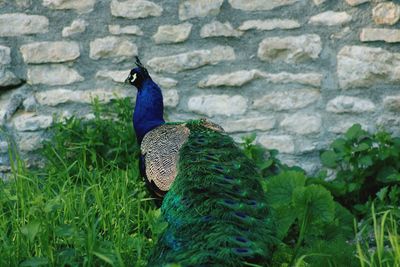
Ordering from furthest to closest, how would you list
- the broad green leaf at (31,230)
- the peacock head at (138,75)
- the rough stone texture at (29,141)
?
1. the rough stone texture at (29,141)
2. the peacock head at (138,75)
3. the broad green leaf at (31,230)

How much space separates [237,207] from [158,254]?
0.32m

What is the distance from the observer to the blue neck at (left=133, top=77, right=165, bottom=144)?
3.97 metres

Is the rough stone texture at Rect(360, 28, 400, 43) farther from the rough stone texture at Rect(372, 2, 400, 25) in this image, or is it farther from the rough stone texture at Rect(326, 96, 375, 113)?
the rough stone texture at Rect(326, 96, 375, 113)

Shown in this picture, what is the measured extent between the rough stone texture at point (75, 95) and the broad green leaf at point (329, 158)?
127 cm

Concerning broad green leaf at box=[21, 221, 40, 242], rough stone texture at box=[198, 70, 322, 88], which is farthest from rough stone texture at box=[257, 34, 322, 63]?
broad green leaf at box=[21, 221, 40, 242]

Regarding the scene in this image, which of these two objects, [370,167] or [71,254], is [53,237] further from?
[370,167]

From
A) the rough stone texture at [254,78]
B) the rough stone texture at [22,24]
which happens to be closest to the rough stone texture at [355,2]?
the rough stone texture at [254,78]

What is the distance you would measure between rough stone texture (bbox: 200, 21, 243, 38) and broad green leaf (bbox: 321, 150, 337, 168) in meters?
0.86

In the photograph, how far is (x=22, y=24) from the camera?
4293 millimetres

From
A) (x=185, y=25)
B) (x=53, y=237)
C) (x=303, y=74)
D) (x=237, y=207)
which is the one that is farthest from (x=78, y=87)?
(x=237, y=207)

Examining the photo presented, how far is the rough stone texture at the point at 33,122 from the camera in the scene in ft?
14.4

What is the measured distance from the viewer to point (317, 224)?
341 centimetres

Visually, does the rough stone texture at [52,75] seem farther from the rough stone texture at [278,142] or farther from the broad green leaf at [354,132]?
the broad green leaf at [354,132]

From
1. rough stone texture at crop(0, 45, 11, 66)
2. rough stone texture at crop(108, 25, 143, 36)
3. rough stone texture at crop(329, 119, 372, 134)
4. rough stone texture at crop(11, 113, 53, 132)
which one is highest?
rough stone texture at crop(108, 25, 143, 36)
